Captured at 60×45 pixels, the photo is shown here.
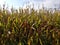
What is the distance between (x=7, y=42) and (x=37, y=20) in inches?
36.0

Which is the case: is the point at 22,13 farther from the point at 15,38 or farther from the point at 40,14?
the point at 15,38

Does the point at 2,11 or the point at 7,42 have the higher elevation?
the point at 2,11

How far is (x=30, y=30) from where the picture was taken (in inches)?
211

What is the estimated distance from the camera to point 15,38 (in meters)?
5.41

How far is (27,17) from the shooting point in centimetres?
571

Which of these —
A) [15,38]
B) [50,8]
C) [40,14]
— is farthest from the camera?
[50,8]

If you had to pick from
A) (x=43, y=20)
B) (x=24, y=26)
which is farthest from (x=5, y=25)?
(x=43, y=20)

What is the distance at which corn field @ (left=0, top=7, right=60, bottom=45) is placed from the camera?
17.4 feet

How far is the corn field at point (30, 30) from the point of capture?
5.30 m

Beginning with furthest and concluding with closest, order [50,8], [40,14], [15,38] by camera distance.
Result: 1. [50,8]
2. [40,14]
3. [15,38]

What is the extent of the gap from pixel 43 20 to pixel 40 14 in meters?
0.53

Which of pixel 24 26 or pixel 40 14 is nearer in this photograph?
pixel 24 26

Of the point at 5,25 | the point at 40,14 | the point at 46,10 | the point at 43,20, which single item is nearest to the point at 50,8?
the point at 46,10

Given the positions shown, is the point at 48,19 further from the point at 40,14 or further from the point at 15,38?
the point at 15,38
